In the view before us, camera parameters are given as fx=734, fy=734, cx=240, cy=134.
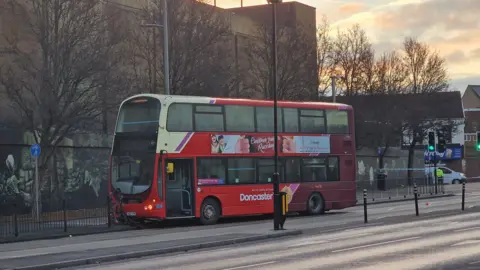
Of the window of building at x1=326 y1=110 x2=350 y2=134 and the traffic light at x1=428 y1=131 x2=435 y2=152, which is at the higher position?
the window of building at x1=326 y1=110 x2=350 y2=134

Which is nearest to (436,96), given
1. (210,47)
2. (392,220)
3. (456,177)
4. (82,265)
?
(456,177)

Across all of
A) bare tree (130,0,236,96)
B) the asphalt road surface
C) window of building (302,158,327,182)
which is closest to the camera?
the asphalt road surface

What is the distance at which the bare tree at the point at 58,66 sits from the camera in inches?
1117

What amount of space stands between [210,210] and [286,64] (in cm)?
1940

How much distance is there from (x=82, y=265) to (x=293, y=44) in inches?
1235

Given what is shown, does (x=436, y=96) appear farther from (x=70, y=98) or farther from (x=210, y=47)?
(x=70, y=98)

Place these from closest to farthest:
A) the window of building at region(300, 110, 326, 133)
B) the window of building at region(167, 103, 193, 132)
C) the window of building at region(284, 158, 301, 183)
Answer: the window of building at region(167, 103, 193, 132) < the window of building at region(284, 158, 301, 183) < the window of building at region(300, 110, 326, 133)

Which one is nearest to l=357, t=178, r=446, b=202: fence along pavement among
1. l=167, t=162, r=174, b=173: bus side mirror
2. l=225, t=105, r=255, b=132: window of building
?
l=225, t=105, r=255, b=132: window of building

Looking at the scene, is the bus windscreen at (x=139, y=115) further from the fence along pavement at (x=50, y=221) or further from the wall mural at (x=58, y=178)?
the wall mural at (x=58, y=178)

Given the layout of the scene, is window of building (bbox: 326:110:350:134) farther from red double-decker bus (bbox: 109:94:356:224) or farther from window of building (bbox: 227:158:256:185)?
window of building (bbox: 227:158:256:185)

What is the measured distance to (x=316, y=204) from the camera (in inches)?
1229

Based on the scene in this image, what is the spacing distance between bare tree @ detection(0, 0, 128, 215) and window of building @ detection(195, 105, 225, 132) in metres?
4.64

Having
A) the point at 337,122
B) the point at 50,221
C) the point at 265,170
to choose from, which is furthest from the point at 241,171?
the point at 50,221

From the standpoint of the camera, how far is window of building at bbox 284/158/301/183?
2966cm
